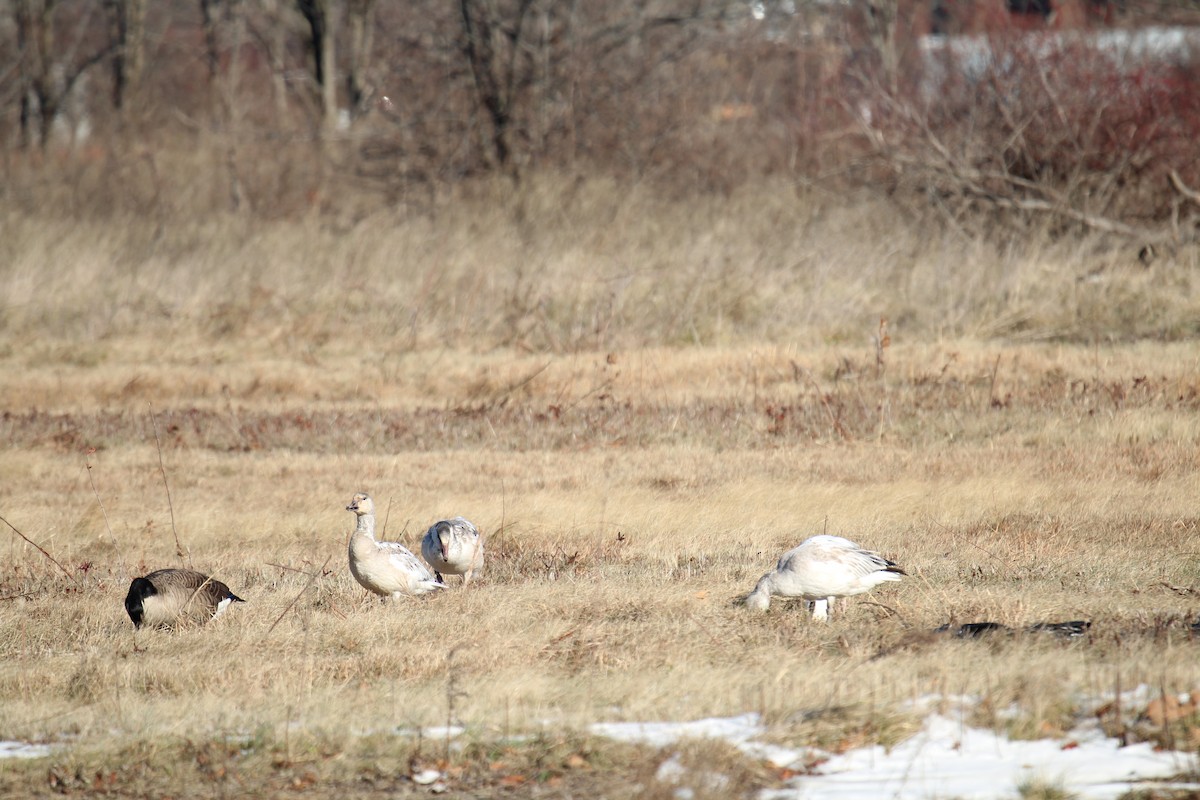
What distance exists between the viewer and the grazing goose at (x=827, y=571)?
607cm

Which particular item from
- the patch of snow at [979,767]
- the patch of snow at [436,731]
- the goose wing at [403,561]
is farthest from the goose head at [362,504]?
the patch of snow at [979,767]

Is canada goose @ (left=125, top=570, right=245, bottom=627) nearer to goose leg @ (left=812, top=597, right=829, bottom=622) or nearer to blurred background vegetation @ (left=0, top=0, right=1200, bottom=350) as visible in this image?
goose leg @ (left=812, top=597, right=829, bottom=622)

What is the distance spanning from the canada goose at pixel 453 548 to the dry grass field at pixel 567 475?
0.67 ft

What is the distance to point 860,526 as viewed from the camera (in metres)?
8.37

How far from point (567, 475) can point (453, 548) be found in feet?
9.68

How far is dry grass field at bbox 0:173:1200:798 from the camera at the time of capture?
5020 millimetres

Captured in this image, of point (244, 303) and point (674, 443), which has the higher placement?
point (244, 303)

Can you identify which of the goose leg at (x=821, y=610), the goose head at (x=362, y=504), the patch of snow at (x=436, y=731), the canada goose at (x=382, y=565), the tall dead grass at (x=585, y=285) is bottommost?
the patch of snow at (x=436, y=731)

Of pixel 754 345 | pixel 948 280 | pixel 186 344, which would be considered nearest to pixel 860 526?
pixel 754 345

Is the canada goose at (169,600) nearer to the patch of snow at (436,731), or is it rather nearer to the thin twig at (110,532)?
the thin twig at (110,532)

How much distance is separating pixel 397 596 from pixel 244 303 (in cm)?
947

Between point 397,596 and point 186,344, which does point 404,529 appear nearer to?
point 397,596

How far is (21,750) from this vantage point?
4.91m

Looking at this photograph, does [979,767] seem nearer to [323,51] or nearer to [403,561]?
[403,561]
